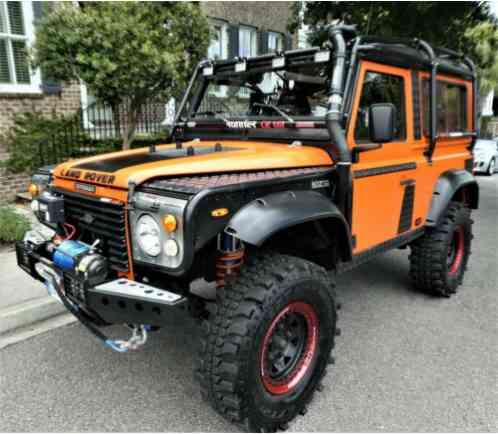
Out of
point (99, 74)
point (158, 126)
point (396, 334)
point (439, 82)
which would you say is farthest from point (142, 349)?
point (158, 126)

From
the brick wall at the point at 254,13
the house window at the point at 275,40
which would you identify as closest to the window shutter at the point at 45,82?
the brick wall at the point at 254,13

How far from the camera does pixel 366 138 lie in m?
3.16

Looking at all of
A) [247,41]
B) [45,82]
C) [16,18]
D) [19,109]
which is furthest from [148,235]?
[247,41]

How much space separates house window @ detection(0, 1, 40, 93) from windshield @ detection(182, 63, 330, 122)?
→ 520cm

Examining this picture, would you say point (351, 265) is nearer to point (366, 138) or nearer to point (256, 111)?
point (366, 138)

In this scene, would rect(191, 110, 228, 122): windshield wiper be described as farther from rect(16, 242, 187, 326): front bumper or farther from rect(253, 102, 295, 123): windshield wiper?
rect(16, 242, 187, 326): front bumper

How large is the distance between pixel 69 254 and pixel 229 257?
87cm

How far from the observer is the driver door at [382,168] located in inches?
121

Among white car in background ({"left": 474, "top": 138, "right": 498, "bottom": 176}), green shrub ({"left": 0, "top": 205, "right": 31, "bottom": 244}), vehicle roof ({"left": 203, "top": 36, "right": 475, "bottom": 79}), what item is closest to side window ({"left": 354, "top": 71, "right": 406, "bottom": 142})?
vehicle roof ({"left": 203, "top": 36, "right": 475, "bottom": 79})

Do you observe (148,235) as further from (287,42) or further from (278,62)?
A: (287,42)

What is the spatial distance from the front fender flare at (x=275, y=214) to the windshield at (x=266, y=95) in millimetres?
825

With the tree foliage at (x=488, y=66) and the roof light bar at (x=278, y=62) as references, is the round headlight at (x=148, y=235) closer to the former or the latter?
the roof light bar at (x=278, y=62)

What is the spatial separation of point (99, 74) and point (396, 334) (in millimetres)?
5156

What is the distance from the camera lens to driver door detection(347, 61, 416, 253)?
308 cm
